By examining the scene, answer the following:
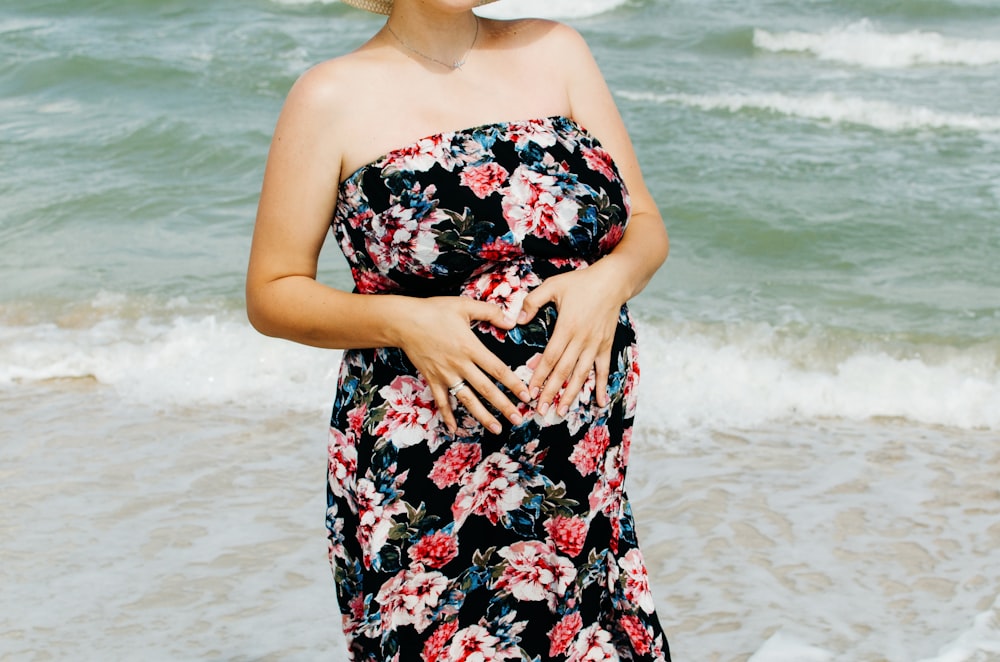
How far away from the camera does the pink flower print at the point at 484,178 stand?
2.11m

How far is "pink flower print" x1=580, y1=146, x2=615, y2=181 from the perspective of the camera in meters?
2.22

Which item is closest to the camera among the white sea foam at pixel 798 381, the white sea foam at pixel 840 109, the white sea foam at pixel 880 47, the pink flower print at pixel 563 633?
the pink flower print at pixel 563 633

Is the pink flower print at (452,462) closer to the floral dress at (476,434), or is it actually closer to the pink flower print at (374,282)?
the floral dress at (476,434)

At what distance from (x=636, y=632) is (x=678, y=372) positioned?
408cm

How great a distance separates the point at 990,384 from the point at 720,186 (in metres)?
3.53

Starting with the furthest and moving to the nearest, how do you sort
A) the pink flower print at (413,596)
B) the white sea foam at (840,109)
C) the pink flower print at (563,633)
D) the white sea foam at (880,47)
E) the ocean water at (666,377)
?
the white sea foam at (880,47) → the white sea foam at (840,109) → the ocean water at (666,377) → the pink flower print at (563,633) → the pink flower print at (413,596)

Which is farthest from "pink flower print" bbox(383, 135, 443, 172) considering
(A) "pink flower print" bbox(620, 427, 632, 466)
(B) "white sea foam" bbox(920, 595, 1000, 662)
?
(B) "white sea foam" bbox(920, 595, 1000, 662)

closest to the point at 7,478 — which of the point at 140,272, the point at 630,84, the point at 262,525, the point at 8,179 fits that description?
the point at 262,525

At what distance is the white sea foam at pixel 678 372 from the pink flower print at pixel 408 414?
143 inches

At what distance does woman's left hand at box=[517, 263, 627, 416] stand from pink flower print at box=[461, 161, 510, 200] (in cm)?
19

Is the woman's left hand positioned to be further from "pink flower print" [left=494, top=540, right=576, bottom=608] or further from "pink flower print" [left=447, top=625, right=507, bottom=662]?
"pink flower print" [left=447, top=625, right=507, bottom=662]

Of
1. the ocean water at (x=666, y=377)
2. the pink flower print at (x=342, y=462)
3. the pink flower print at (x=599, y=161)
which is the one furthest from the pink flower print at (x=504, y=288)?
the ocean water at (x=666, y=377)

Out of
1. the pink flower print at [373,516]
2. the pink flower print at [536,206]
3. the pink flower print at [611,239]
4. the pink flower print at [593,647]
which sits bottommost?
the pink flower print at [593,647]

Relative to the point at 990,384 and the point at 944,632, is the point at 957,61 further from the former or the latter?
the point at 944,632
